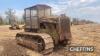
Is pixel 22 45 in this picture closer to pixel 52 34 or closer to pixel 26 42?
pixel 26 42

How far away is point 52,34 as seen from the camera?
17812mm

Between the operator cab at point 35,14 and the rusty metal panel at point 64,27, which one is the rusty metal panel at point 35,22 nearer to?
the operator cab at point 35,14

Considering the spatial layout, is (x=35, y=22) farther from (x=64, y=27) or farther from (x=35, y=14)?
(x=64, y=27)

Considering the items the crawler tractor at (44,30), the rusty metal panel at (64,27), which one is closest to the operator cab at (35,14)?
the crawler tractor at (44,30)

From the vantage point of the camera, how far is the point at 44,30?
1806 cm

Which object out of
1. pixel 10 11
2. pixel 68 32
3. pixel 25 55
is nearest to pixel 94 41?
pixel 68 32

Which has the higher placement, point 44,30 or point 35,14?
point 35,14

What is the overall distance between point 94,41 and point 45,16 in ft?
14.0

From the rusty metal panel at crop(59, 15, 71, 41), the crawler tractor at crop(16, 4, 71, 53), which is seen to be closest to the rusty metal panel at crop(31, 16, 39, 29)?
the crawler tractor at crop(16, 4, 71, 53)

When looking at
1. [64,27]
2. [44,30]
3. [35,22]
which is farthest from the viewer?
[35,22]

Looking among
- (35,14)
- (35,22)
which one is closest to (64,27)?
(35,22)

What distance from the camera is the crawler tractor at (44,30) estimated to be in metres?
16.3

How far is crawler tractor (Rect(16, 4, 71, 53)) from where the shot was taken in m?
16.3

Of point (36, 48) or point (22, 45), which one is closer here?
point (36, 48)
